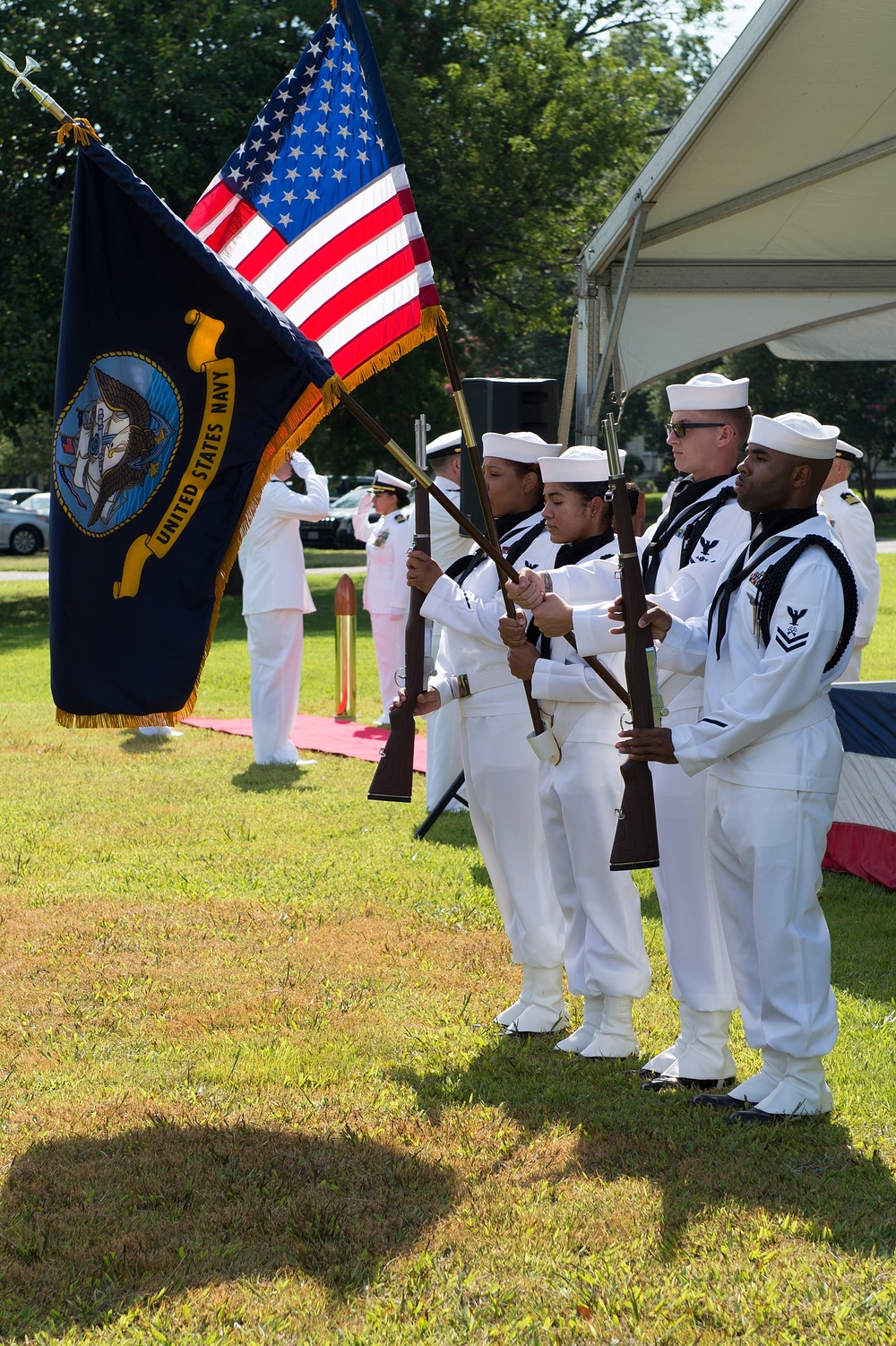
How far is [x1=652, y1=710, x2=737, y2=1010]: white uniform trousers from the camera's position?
492 cm

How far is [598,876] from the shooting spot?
518cm

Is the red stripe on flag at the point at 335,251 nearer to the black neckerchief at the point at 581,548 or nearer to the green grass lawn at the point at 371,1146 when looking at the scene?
the black neckerchief at the point at 581,548

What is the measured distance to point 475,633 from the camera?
209 inches

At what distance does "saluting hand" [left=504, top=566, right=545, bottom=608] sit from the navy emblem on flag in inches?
51.4

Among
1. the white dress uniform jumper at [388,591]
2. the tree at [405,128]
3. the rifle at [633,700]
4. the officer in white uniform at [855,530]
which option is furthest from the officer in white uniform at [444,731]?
the tree at [405,128]

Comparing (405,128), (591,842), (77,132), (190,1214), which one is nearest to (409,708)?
(591,842)

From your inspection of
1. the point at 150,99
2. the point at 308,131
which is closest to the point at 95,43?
the point at 150,99

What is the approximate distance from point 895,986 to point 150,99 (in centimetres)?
2023

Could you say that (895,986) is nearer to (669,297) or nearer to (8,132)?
(669,297)

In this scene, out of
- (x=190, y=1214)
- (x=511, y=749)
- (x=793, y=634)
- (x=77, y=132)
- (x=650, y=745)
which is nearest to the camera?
(x=190, y=1214)

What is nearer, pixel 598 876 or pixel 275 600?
pixel 598 876

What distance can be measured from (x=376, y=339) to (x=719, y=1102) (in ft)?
9.59

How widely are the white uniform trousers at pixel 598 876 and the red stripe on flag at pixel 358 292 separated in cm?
180

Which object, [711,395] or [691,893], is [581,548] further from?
[691,893]
